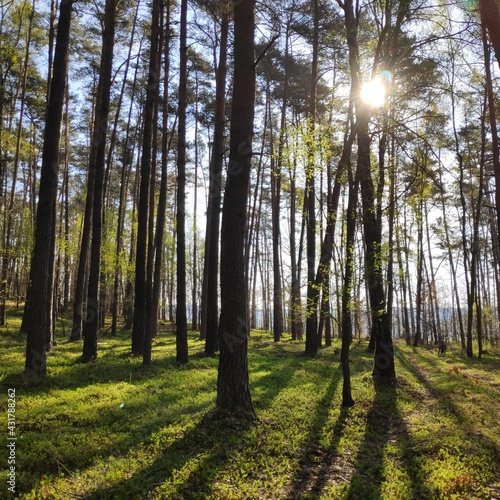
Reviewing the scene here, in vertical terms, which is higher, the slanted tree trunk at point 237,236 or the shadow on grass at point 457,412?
the slanted tree trunk at point 237,236

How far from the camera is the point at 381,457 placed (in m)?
5.32

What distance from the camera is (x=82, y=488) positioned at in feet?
12.0

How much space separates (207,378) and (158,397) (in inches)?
78.8

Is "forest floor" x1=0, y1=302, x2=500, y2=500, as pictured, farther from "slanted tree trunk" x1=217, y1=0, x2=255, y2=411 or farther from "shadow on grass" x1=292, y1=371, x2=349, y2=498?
"slanted tree trunk" x1=217, y1=0, x2=255, y2=411

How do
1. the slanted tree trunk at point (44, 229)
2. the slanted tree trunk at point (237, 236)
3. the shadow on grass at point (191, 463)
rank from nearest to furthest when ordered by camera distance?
the shadow on grass at point (191, 463)
the slanted tree trunk at point (237, 236)
the slanted tree trunk at point (44, 229)

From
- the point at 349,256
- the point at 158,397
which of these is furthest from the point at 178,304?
the point at 349,256

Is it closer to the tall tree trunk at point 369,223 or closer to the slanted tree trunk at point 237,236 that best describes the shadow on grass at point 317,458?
the slanted tree trunk at point 237,236

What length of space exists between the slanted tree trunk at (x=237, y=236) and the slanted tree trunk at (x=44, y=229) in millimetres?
3767

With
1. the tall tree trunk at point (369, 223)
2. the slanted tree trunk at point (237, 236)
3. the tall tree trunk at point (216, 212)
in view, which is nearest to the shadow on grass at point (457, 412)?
the tall tree trunk at point (369, 223)

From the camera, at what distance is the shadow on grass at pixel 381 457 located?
4.31 m

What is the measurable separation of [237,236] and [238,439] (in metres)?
3.05

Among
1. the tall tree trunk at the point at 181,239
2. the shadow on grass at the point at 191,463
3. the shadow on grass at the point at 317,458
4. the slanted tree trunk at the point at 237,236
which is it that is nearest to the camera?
the shadow on grass at the point at 191,463

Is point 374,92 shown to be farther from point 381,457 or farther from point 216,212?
point 381,457

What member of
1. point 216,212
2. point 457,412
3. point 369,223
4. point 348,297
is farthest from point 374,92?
point 457,412
